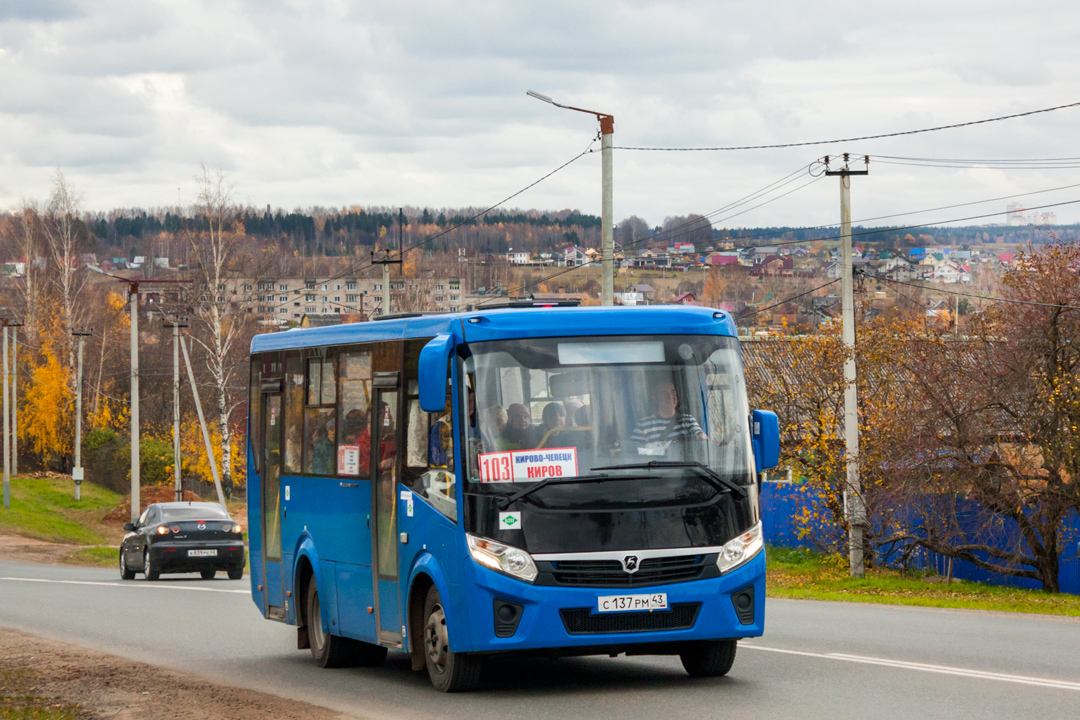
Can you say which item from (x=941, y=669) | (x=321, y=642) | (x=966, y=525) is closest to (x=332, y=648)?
(x=321, y=642)

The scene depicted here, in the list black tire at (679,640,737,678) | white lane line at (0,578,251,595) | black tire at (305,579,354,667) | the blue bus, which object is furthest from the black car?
black tire at (679,640,737,678)

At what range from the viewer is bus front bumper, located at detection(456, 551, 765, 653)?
9367 millimetres

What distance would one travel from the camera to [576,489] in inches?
372

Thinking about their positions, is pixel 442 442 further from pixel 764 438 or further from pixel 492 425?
pixel 764 438

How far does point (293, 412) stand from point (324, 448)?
971mm

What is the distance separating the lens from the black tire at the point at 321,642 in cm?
1254

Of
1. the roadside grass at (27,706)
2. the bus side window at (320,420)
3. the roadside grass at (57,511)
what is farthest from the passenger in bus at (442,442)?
the roadside grass at (57,511)

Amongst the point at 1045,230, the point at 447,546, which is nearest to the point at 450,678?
the point at 447,546

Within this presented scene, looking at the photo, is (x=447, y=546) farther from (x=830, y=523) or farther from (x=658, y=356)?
(x=830, y=523)

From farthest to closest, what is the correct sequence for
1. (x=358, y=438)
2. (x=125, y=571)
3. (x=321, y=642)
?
(x=125, y=571) → (x=321, y=642) → (x=358, y=438)

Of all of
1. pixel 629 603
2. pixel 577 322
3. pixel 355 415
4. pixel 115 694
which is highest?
pixel 577 322

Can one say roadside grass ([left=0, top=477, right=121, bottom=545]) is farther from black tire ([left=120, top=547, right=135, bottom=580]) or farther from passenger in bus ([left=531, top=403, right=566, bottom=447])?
passenger in bus ([left=531, top=403, right=566, bottom=447])

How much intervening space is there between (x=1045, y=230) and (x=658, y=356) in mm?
22263

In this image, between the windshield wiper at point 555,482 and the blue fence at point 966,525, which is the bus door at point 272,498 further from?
the blue fence at point 966,525
